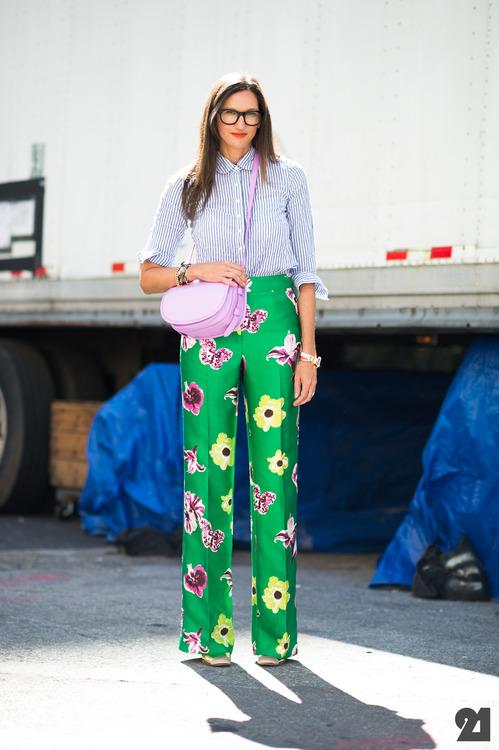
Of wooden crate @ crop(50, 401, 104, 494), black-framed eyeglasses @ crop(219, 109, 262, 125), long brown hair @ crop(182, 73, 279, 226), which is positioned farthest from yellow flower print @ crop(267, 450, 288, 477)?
wooden crate @ crop(50, 401, 104, 494)

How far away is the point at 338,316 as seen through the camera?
22.4 feet

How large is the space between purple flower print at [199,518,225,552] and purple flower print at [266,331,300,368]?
0.54 metres

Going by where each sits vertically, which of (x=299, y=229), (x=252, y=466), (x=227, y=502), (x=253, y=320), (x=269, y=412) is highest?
(x=299, y=229)

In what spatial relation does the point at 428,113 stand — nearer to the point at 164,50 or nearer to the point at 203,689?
the point at 164,50

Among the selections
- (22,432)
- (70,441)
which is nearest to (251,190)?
(70,441)

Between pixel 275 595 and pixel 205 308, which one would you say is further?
pixel 275 595

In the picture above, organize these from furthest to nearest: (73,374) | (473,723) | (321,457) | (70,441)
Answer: (73,374), (70,441), (321,457), (473,723)

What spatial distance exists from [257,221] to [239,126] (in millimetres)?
289

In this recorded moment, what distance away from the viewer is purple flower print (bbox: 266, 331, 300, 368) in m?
3.96

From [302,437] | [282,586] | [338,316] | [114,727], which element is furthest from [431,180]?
[114,727]

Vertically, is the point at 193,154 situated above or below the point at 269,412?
above

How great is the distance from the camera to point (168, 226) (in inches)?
162

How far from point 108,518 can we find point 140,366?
184 centimetres

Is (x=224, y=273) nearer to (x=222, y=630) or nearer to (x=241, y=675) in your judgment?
(x=222, y=630)
